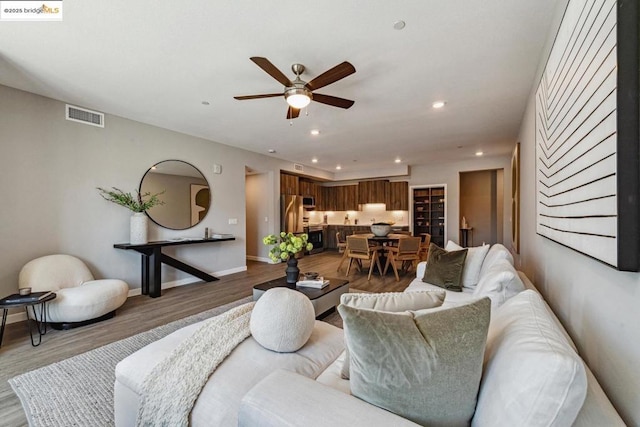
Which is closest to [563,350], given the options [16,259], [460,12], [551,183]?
[551,183]

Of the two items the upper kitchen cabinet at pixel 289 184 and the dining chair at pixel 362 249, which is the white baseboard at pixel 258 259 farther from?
the dining chair at pixel 362 249

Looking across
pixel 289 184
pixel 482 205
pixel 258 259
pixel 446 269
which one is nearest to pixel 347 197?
pixel 289 184

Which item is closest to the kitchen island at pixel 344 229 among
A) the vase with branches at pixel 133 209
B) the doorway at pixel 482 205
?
the doorway at pixel 482 205

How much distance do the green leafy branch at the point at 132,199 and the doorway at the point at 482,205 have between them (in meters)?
7.80

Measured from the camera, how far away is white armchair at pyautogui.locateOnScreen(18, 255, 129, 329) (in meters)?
2.92

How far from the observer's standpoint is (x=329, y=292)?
10.5ft

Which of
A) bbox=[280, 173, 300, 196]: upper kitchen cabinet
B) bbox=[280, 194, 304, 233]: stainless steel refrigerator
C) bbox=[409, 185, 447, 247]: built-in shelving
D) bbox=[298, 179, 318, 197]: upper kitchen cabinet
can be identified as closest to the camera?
bbox=[280, 194, 304, 233]: stainless steel refrigerator

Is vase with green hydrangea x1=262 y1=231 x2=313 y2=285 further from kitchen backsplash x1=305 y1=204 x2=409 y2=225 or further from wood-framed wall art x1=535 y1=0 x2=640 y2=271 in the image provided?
kitchen backsplash x1=305 y1=204 x2=409 y2=225

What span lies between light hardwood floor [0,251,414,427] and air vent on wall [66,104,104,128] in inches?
103

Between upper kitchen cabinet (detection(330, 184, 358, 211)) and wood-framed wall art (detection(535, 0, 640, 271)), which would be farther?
upper kitchen cabinet (detection(330, 184, 358, 211))

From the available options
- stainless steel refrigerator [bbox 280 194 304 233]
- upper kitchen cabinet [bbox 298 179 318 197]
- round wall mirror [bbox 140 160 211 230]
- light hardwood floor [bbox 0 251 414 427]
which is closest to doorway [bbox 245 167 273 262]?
stainless steel refrigerator [bbox 280 194 304 233]

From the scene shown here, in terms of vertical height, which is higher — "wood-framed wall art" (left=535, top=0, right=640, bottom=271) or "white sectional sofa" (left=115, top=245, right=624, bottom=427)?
"wood-framed wall art" (left=535, top=0, right=640, bottom=271)

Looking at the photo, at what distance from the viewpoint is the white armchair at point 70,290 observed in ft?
9.59

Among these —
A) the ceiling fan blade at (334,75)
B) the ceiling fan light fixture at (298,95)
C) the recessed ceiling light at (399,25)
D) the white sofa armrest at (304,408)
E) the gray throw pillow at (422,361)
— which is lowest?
the white sofa armrest at (304,408)
